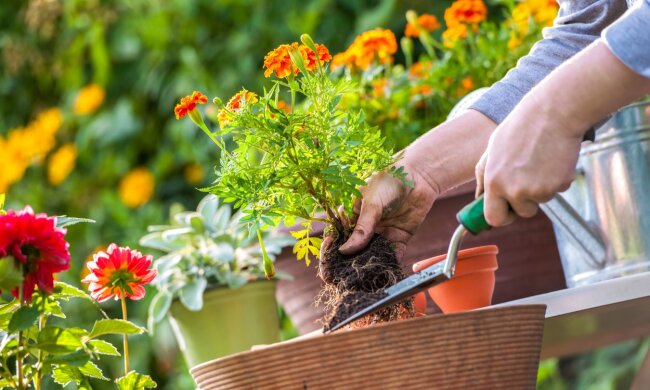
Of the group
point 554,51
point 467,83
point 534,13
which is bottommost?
point 554,51

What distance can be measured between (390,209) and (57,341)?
42 cm

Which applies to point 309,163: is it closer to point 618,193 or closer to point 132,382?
point 132,382

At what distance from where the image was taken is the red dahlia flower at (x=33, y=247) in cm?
101

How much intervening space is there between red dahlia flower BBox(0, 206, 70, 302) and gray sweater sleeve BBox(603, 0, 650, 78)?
1.99 feet

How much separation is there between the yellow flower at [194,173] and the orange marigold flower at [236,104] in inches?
85.0

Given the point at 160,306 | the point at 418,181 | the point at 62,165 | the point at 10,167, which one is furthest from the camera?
the point at 10,167

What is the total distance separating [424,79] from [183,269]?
25.1 inches

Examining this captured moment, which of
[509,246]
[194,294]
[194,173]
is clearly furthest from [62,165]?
[509,246]

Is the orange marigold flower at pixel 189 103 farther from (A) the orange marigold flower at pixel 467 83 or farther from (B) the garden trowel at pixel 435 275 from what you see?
(A) the orange marigold flower at pixel 467 83

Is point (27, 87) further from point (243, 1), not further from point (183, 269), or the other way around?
point (183, 269)

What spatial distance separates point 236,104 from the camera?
1.07 metres

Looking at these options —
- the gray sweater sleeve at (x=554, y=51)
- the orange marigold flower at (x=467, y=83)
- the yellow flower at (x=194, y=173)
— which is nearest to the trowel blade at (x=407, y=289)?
the gray sweater sleeve at (x=554, y=51)

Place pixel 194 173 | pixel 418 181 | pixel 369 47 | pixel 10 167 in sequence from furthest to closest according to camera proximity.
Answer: pixel 10 167 → pixel 194 173 → pixel 369 47 → pixel 418 181

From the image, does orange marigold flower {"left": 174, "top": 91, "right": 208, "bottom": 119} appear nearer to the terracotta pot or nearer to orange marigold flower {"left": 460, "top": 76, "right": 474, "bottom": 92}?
the terracotta pot
